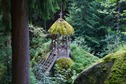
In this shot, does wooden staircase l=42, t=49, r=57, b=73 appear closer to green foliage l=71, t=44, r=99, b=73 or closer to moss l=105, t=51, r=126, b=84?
green foliage l=71, t=44, r=99, b=73

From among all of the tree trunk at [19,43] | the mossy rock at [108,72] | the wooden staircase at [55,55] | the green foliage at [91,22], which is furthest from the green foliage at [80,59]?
the mossy rock at [108,72]

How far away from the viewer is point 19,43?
17.7ft

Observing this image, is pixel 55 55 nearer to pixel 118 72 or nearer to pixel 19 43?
pixel 19 43

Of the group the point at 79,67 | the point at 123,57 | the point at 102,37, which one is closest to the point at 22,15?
the point at 123,57

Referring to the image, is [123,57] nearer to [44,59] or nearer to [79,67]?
[79,67]

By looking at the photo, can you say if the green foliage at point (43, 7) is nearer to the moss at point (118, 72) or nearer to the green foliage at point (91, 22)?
the moss at point (118, 72)

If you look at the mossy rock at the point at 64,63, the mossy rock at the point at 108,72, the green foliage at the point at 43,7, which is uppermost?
the green foliage at the point at 43,7

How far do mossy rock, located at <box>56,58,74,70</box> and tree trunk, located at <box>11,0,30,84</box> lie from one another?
685cm

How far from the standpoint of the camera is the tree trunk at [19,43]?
541cm

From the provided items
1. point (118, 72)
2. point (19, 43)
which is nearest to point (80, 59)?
point (19, 43)

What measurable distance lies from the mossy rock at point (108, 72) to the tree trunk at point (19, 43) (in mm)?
1291

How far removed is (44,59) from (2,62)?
6606 millimetres

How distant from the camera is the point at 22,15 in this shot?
5.51 meters

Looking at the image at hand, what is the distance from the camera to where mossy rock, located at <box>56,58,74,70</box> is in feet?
40.7
